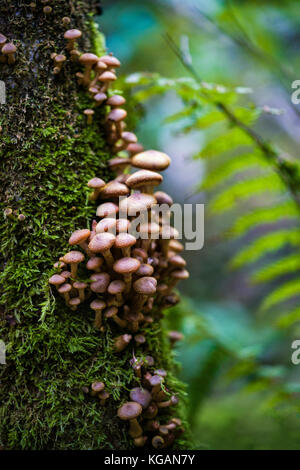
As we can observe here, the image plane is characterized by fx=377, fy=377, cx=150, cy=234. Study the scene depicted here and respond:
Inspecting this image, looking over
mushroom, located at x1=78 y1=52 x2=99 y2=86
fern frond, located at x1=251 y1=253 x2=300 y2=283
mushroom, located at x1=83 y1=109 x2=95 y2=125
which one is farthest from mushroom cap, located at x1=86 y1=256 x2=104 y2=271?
fern frond, located at x1=251 y1=253 x2=300 y2=283

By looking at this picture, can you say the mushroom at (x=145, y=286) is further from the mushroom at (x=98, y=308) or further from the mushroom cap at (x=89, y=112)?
the mushroom cap at (x=89, y=112)

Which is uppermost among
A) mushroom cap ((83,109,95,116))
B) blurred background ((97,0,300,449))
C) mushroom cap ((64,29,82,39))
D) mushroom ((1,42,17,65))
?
mushroom cap ((64,29,82,39))

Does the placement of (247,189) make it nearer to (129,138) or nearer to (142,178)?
(129,138)

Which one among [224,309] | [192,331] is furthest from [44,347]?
[224,309]

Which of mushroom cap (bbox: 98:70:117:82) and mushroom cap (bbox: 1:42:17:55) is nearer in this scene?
mushroom cap (bbox: 1:42:17:55)

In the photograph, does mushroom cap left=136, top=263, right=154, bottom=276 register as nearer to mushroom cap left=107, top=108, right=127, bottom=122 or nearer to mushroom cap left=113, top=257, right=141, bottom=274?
mushroom cap left=113, top=257, right=141, bottom=274

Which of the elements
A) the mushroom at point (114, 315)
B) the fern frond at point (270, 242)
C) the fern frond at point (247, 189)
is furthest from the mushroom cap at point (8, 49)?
the fern frond at point (270, 242)

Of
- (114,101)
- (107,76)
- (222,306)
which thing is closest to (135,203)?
(114,101)
